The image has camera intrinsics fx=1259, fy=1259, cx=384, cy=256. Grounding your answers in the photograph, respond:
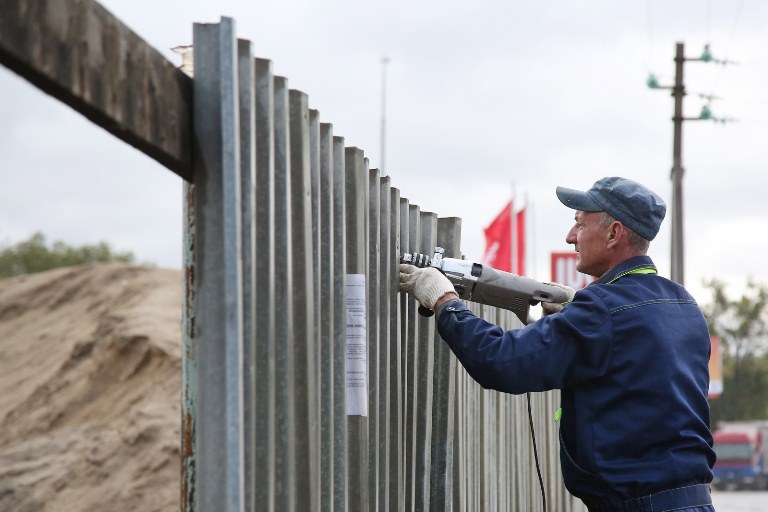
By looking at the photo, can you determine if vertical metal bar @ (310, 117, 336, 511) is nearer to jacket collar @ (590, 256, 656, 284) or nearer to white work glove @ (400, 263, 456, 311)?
white work glove @ (400, 263, 456, 311)

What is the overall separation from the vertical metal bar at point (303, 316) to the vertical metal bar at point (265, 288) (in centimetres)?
17

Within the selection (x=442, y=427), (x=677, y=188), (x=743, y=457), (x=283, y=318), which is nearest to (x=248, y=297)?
(x=283, y=318)

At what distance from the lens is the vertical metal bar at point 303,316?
11.9ft

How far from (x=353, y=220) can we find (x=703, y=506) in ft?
5.08

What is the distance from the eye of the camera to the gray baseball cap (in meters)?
4.48

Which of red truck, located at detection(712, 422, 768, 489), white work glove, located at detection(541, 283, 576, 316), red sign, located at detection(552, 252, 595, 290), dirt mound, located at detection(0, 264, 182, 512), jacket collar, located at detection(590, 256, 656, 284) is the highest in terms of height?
red sign, located at detection(552, 252, 595, 290)

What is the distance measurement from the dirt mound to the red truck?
39868 mm

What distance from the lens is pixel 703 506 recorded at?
4305mm

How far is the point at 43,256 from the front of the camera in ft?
209

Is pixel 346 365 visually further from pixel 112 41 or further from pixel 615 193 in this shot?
pixel 112 41

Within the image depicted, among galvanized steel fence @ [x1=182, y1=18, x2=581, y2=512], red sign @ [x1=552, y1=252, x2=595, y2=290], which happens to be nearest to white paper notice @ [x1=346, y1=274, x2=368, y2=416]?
galvanized steel fence @ [x1=182, y1=18, x2=581, y2=512]

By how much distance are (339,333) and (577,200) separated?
1.12m

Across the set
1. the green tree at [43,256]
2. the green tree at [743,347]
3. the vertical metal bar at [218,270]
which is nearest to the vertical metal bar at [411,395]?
the vertical metal bar at [218,270]

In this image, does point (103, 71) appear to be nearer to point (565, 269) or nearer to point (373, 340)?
point (373, 340)
